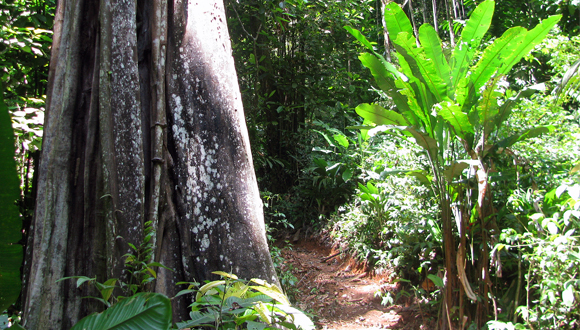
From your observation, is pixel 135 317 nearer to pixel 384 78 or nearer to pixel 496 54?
pixel 384 78

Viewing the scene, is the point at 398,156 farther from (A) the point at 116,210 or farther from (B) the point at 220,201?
(A) the point at 116,210

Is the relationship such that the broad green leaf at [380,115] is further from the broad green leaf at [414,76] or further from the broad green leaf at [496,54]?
the broad green leaf at [496,54]

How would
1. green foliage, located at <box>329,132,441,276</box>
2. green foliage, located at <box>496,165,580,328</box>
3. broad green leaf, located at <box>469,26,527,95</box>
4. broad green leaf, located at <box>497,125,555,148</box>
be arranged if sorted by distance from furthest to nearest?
green foliage, located at <box>329,132,441,276</box> < broad green leaf, located at <box>469,26,527,95</box> < broad green leaf, located at <box>497,125,555,148</box> < green foliage, located at <box>496,165,580,328</box>

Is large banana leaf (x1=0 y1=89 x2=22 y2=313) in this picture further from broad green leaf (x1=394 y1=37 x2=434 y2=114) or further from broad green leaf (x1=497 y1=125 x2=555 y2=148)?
broad green leaf (x1=497 y1=125 x2=555 y2=148)

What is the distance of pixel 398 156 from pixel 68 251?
10.5 feet

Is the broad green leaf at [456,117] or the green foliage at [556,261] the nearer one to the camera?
the green foliage at [556,261]

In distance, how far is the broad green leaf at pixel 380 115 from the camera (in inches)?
128

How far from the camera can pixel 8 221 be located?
2.37 ft

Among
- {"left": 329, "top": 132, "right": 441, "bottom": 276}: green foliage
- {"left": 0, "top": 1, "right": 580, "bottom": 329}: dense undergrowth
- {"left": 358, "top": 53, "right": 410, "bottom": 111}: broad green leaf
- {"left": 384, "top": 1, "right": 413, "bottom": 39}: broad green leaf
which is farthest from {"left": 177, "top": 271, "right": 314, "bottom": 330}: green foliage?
{"left": 384, "top": 1, "right": 413, "bottom": 39}: broad green leaf

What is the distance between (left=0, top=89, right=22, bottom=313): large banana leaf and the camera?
28.2 inches

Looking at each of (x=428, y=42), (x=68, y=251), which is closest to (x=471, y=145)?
(x=428, y=42)

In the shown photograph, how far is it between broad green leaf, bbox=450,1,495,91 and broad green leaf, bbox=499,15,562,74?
0.27m

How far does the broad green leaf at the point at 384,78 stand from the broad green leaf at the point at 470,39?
1.39ft

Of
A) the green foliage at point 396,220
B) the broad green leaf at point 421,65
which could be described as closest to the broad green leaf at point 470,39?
the broad green leaf at point 421,65
